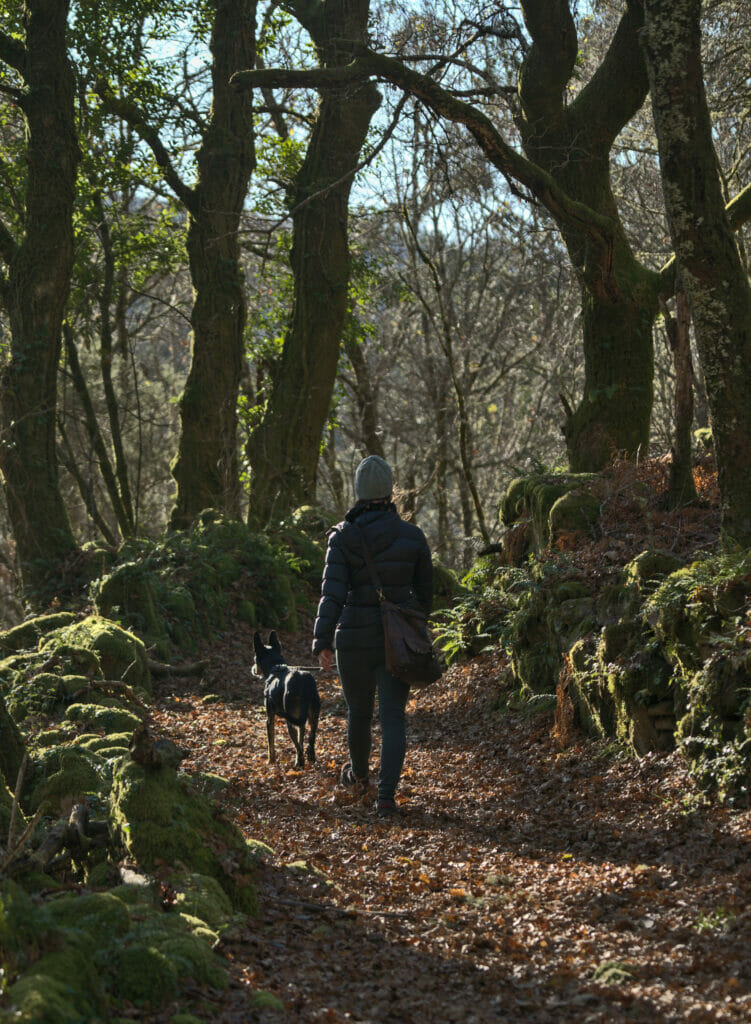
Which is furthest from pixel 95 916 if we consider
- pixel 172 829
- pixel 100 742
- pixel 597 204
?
pixel 597 204

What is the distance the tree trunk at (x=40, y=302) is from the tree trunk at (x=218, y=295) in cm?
336

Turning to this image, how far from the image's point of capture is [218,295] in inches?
734

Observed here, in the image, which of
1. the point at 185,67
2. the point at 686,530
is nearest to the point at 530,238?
the point at 185,67

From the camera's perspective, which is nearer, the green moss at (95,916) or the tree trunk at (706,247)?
the green moss at (95,916)

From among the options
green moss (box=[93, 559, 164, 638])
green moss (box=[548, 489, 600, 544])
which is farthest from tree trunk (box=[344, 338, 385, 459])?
green moss (box=[548, 489, 600, 544])

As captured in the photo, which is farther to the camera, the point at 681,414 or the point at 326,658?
the point at 681,414

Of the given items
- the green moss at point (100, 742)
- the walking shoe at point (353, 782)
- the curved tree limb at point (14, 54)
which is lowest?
the walking shoe at point (353, 782)

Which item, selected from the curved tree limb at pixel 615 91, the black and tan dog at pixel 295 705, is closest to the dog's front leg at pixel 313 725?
the black and tan dog at pixel 295 705

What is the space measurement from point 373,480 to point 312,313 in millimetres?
12744

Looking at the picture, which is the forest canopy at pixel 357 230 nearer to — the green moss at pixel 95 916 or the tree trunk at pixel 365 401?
the tree trunk at pixel 365 401

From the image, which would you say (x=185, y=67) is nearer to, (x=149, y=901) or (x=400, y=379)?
(x=400, y=379)

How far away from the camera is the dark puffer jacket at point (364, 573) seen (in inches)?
282

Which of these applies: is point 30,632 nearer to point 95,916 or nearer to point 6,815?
point 6,815

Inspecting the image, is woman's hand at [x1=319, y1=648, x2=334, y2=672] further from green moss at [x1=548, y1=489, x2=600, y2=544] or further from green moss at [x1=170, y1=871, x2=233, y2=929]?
green moss at [x1=548, y1=489, x2=600, y2=544]
